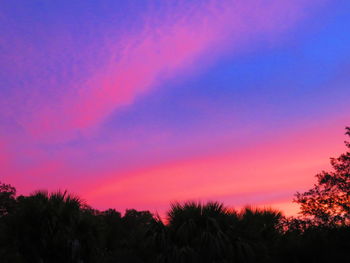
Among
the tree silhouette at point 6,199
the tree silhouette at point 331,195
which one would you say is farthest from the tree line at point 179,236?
the tree silhouette at point 6,199

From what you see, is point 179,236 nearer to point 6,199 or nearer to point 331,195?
point 331,195

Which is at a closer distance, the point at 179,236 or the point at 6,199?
the point at 179,236

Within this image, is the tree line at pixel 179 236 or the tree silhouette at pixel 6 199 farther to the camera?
the tree silhouette at pixel 6 199

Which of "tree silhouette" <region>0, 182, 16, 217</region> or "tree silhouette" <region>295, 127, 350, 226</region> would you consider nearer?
"tree silhouette" <region>295, 127, 350, 226</region>

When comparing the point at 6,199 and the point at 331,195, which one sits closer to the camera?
the point at 331,195

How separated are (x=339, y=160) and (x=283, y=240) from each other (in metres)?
6.59

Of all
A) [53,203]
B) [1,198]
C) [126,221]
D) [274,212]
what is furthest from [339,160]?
[126,221]

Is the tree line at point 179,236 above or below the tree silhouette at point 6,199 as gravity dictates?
below

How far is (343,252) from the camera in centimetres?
2048

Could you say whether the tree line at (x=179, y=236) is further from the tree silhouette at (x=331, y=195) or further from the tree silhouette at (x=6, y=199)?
the tree silhouette at (x=6, y=199)

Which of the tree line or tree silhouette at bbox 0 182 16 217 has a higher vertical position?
tree silhouette at bbox 0 182 16 217

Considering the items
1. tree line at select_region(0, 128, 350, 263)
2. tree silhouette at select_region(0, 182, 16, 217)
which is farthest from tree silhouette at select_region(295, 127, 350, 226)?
tree silhouette at select_region(0, 182, 16, 217)

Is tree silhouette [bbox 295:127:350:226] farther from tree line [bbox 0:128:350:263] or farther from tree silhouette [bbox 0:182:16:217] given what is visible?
tree silhouette [bbox 0:182:16:217]

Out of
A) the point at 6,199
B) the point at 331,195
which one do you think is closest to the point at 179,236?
the point at 331,195
